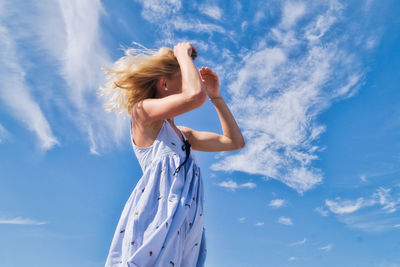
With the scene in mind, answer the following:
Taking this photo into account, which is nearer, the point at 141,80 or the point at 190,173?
the point at 190,173

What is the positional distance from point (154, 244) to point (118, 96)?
1908 mm

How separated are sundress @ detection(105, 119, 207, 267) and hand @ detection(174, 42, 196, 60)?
781 millimetres

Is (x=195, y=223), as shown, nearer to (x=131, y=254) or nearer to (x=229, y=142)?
(x=131, y=254)

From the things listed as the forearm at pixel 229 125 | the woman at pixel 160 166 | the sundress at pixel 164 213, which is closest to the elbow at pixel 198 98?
the woman at pixel 160 166

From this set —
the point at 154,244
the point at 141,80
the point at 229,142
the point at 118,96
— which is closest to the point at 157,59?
the point at 141,80

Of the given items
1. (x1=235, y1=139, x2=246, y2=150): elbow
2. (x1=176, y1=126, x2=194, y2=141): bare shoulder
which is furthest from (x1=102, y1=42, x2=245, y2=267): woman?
(x1=235, y1=139, x2=246, y2=150): elbow

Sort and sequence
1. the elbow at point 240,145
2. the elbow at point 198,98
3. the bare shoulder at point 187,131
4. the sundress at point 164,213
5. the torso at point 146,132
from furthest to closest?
the bare shoulder at point 187,131 → the elbow at point 240,145 → the torso at point 146,132 → the elbow at point 198,98 → the sundress at point 164,213

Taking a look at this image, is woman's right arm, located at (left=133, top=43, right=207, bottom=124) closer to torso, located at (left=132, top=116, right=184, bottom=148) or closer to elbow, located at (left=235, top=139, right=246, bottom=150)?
torso, located at (left=132, top=116, right=184, bottom=148)

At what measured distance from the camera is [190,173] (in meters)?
3.54

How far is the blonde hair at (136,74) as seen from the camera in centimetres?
382

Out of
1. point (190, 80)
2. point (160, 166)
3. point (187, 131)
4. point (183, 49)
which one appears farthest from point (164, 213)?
point (183, 49)

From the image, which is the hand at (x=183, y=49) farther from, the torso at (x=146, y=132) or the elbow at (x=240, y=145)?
the elbow at (x=240, y=145)

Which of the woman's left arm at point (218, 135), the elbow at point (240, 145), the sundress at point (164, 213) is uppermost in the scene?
the woman's left arm at point (218, 135)

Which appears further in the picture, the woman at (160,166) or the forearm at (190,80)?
the forearm at (190,80)
